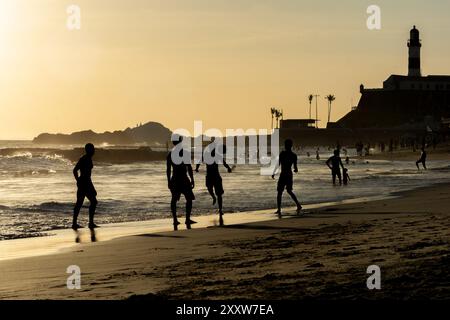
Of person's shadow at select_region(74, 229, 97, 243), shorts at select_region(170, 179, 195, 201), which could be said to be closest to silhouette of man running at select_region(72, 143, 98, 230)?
person's shadow at select_region(74, 229, 97, 243)

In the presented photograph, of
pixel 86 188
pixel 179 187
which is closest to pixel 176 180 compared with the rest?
pixel 179 187

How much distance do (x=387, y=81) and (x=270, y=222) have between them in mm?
133393

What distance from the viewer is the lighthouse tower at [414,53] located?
125875mm

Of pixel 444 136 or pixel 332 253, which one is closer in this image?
pixel 332 253

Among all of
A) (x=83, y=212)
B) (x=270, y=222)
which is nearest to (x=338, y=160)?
(x=83, y=212)

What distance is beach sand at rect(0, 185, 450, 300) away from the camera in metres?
6.75

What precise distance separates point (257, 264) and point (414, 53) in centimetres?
12780

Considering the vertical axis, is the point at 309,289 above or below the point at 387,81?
below

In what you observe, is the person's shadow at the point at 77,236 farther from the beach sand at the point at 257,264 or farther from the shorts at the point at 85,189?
the shorts at the point at 85,189

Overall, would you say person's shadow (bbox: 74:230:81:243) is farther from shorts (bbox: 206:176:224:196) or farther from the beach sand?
shorts (bbox: 206:176:224:196)
